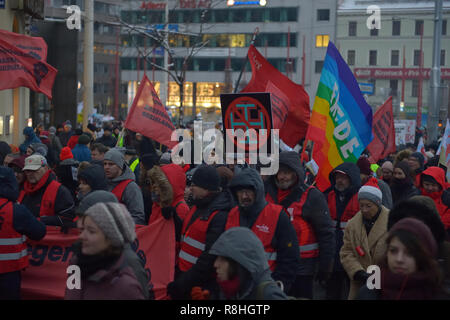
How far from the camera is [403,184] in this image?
780 centimetres

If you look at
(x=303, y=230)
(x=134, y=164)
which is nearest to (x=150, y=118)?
(x=134, y=164)

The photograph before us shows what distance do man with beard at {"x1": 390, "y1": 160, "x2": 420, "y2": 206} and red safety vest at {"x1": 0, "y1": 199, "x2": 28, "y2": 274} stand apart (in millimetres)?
4508

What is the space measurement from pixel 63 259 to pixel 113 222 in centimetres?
265

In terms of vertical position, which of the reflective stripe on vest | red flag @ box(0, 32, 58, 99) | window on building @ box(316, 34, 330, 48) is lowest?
the reflective stripe on vest

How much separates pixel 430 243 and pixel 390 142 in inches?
325

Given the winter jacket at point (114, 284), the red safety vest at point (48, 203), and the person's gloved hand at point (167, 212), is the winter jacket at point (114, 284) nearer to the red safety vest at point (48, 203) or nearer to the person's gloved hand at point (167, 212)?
the person's gloved hand at point (167, 212)

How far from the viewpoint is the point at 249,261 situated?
11.4 ft

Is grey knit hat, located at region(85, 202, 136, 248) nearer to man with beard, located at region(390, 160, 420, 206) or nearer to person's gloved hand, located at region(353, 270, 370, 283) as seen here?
person's gloved hand, located at region(353, 270, 370, 283)

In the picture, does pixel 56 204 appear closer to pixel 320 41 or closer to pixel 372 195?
pixel 372 195

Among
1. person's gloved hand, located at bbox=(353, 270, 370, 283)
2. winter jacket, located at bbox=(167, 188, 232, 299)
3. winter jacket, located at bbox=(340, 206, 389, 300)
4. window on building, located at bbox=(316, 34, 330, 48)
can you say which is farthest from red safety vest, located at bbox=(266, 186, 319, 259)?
window on building, located at bbox=(316, 34, 330, 48)

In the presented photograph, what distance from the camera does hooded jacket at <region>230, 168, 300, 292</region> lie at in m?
4.70

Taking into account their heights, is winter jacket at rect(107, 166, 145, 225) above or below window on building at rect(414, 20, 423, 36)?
below
